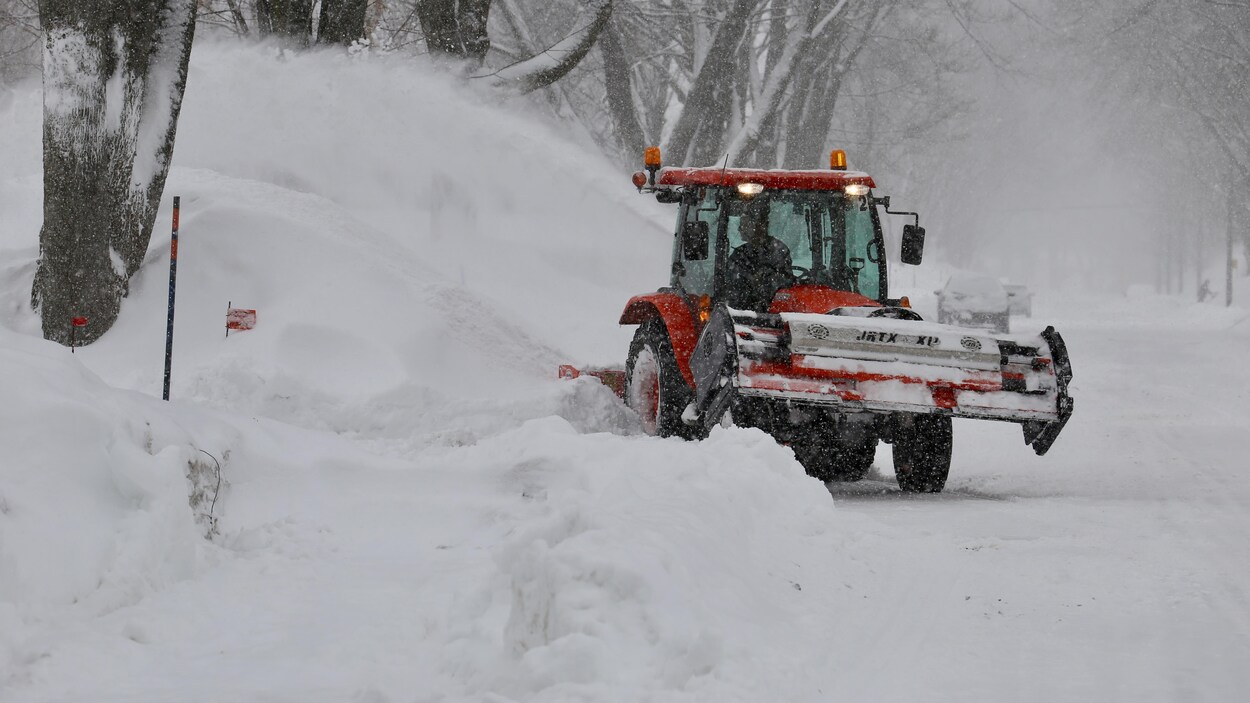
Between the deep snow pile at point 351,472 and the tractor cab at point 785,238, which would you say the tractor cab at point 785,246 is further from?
the deep snow pile at point 351,472

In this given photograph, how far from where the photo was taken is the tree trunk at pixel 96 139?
9.19 meters

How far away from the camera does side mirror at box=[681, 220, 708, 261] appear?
26.1ft

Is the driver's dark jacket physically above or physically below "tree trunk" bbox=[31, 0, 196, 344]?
below

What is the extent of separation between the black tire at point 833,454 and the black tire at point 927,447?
0.24 meters

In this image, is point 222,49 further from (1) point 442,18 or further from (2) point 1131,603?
(2) point 1131,603

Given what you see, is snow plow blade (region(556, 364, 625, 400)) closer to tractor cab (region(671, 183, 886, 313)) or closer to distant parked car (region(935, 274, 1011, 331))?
tractor cab (region(671, 183, 886, 313))

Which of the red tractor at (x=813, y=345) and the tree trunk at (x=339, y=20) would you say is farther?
the tree trunk at (x=339, y=20)

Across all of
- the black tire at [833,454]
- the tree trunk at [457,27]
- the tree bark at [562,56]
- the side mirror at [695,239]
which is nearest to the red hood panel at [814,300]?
the side mirror at [695,239]

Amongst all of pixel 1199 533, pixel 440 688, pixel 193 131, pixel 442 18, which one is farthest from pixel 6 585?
pixel 442 18

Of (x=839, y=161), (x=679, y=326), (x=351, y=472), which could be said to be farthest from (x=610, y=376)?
(x=351, y=472)

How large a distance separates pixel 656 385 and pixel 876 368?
2412 mm

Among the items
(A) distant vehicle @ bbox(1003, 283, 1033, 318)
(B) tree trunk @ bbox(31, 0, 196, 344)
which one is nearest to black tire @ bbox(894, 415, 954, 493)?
(B) tree trunk @ bbox(31, 0, 196, 344)

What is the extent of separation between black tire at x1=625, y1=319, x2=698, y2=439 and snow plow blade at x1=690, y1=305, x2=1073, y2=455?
108 cm

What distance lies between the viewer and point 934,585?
4.91m
